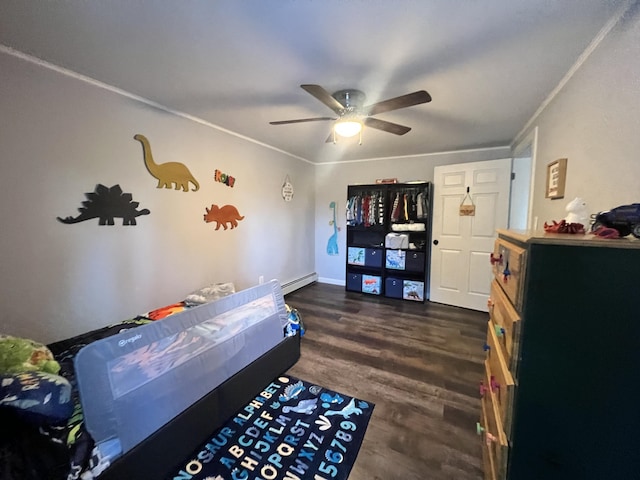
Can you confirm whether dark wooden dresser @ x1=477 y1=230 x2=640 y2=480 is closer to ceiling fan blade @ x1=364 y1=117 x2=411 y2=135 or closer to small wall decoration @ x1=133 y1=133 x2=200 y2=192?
ceiling fan blade @ x1=364 y1=117 x2=411 y2=135

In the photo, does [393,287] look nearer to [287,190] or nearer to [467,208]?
[467,208]

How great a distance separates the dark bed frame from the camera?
1238 millimetres

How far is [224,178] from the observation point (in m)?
3.20

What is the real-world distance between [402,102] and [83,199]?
249 cm

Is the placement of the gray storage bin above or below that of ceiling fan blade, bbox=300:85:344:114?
below

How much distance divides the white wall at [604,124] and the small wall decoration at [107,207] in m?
3.27

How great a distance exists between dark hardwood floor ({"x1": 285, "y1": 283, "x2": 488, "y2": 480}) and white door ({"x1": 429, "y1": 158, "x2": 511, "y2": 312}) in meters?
0.28

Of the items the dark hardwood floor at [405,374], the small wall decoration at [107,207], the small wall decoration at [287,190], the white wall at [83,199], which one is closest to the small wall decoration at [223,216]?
the white wall at [83,199]

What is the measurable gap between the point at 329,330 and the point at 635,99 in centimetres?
288

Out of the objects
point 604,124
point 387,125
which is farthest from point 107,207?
point 604,124

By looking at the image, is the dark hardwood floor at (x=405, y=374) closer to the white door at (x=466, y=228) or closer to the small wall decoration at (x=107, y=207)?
the white door at (x=466, y=228)

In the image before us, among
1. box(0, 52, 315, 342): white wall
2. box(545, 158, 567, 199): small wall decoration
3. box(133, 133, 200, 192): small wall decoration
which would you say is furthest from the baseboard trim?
box(545, 158, 567, 199): small wall decoration

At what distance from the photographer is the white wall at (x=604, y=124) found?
1.20 meters

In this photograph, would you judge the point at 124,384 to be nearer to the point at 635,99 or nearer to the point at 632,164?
the point at 632,164
